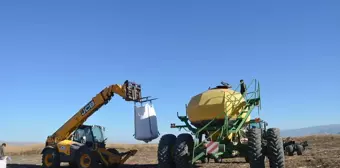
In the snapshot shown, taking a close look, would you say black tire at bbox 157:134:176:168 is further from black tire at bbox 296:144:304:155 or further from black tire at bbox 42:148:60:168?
black tire at bbox 296:144:304:155

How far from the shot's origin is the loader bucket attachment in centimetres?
1759

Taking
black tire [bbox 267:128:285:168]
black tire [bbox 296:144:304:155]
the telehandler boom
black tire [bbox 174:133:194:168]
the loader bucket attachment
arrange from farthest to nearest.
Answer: black tire [bbox 296:144:304:155], the loader bucket attachment, the telehandler boom, black tire [bbox 174:133:194:168], black tire [bbox 267:128:285:168]

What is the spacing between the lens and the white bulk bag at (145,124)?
1611cm

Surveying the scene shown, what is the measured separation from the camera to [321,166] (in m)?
13.1

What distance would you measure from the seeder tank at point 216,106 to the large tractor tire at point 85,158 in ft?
17.7

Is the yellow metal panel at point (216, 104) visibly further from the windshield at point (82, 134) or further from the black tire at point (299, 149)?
the black tire at point (299, 149)

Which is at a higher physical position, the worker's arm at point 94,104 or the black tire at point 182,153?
the worker's arm at point 94,104

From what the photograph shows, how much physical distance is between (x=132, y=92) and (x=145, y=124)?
2161 millimetres

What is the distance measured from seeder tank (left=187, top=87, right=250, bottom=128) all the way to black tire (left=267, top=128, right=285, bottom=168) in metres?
1.59

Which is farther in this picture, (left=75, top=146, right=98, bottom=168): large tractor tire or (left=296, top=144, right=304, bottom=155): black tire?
(left=296, top=144, right=304, bottom=155): black tire

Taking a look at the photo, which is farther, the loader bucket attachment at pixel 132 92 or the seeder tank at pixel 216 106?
the loader bucket attachment at pixel 132 92

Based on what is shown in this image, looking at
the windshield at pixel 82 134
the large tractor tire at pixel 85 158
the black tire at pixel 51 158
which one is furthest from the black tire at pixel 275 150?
the black tire at pixel 51 158

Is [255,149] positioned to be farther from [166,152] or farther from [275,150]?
[166,152]

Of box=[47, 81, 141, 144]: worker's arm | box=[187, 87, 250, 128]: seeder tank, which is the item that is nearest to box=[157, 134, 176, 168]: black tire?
box=[187, 87, 250, 128]: seeder tank
